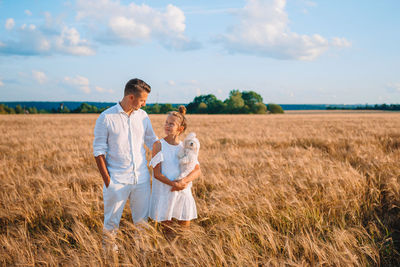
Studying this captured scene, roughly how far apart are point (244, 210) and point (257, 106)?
241ft

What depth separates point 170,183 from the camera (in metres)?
2.34

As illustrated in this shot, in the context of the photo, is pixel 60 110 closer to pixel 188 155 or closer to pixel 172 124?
pixel 172 124

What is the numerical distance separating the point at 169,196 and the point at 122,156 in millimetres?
603

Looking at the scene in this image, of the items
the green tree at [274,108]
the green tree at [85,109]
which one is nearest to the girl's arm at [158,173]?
the green tree at [85,109]

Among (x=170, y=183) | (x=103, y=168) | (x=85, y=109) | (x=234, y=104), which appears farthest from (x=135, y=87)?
(x=85, y=109)

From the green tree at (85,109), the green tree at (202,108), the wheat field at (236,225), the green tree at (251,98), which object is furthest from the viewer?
the green tree at (251,98)

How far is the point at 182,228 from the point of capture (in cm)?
235

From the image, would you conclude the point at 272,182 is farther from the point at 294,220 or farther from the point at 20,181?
the point at 20,181

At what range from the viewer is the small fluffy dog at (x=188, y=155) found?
238 cm

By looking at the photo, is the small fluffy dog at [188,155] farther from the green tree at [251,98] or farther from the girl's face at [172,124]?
the green tree at [251,98]

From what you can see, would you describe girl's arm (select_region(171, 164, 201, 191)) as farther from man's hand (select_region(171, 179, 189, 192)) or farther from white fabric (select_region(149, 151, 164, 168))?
white fabric (select_region(149, 151, 164, 168))

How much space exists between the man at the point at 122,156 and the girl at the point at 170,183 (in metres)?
0.16

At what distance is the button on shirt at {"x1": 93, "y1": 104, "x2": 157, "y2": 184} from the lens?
2335 millimetres

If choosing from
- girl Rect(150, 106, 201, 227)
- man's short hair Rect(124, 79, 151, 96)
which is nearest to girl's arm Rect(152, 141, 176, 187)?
girl Rect(150, 106, 201, 227)
